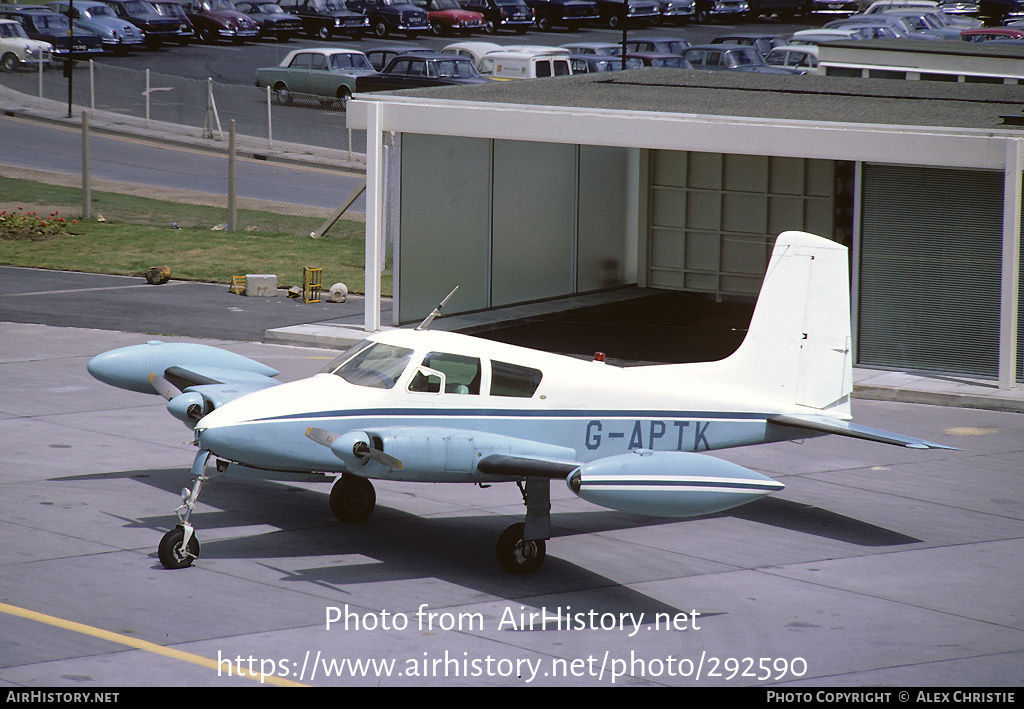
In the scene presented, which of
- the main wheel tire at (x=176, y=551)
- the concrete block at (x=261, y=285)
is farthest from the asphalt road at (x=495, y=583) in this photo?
the concrete block at (x=261, y=285)

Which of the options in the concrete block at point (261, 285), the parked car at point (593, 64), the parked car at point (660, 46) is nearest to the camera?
the concrete block at point (261, 285)

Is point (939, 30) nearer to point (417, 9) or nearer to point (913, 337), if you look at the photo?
point (417, 9)

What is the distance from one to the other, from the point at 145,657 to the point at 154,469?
579 centimetres

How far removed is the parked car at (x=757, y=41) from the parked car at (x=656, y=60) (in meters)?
Result: 3.84

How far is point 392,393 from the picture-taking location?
12.8 metres

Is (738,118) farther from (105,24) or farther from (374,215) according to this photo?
(105,24)

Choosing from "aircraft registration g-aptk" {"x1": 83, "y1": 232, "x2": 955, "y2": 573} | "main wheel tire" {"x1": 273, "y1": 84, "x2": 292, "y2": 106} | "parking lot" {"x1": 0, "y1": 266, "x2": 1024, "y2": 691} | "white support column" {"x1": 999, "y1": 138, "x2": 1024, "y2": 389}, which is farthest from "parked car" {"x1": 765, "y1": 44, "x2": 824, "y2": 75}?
"aircraft registration g-aptk" {"x1": 83, "y1": 232, "x2": 955, "y2": 573}

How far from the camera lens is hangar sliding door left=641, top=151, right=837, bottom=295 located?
89.7ft

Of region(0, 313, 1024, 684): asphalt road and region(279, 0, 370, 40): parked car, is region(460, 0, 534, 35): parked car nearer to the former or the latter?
region(279, 0, 370, 40): parked car

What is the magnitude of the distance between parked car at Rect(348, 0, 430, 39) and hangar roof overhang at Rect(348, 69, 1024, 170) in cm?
3832

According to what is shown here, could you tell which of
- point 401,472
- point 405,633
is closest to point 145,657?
point 405,633

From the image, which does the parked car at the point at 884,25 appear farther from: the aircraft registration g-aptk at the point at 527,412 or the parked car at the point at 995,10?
the aircraft registration g-aptk at the point at 527,412

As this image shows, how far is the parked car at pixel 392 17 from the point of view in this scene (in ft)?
212

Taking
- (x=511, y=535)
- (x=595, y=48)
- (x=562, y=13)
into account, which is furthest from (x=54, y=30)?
(x=511, y=535)
